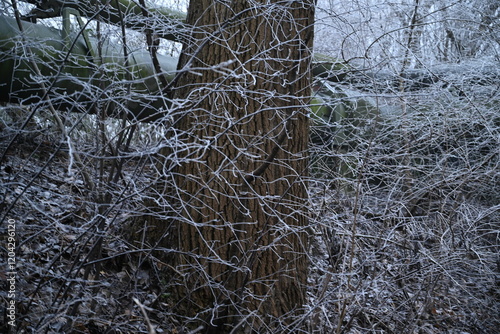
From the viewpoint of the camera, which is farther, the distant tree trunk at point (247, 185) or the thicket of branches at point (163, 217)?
the distant tree trunk at point (247, 185)

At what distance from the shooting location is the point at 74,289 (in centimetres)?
351

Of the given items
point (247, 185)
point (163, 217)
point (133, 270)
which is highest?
point (163, 217)

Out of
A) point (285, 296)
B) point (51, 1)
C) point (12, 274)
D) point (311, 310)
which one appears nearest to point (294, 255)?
point (285, 296)

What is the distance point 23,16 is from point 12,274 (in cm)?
253

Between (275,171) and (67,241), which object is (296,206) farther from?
(67,241)

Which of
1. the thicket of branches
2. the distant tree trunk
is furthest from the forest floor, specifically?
the distant tree trunk

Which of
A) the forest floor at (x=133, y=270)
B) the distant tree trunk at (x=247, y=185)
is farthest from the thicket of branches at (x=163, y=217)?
the distant tree trunk at (x=247, y=185)

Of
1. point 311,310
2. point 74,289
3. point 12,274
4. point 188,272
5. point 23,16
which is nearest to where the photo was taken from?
point 12,274

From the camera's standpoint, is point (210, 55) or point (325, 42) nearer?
point (210, 55)

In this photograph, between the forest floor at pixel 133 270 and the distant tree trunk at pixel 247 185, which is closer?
the forest floor at pixel 133 270

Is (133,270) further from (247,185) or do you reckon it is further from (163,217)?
(163,217)

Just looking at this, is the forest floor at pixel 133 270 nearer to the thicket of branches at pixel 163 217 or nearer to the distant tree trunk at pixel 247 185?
the thicket of branches at pixel 163 217

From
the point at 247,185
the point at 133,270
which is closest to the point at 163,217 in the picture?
the point at 247,185

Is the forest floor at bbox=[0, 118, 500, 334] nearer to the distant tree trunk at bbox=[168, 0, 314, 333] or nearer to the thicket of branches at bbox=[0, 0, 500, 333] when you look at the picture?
the thicket of branches at bbox=[0, 0, 500, 333]
